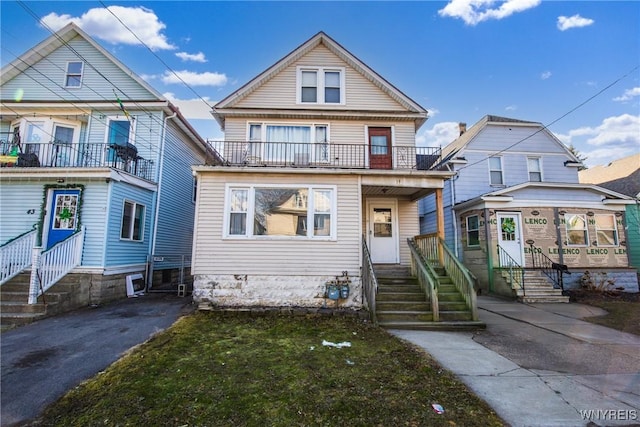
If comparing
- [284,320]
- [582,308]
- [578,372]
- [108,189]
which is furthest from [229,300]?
[582,308]

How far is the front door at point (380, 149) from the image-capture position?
10781mm

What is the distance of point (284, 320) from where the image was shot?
7488mm

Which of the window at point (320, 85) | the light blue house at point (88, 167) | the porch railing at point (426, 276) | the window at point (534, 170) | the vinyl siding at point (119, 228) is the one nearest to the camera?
the porch railing at point (426, 276)

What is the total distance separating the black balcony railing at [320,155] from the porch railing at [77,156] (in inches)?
158

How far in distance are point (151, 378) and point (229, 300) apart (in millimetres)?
4172

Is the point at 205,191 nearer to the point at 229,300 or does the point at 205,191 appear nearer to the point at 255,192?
the point at 255,192

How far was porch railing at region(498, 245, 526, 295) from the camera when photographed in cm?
1127

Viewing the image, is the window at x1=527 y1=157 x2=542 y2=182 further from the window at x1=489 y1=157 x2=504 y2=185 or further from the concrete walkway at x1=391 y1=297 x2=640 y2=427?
the concrete walkway at x1=391 y1=297 x2=640 y2=427

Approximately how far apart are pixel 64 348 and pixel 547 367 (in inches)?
334

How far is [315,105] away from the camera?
10.9m

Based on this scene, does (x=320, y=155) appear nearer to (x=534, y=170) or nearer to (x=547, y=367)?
(x=547, y=367)

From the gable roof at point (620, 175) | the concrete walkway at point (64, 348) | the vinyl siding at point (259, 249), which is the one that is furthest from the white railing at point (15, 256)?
the gable roof at point (620, 175)

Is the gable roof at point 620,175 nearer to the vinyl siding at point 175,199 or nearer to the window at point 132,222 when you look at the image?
the vinyl siding at point 175,199

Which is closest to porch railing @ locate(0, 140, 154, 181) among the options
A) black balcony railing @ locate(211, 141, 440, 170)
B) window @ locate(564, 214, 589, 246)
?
black balcony railing @ locate(211, 141, 440, 170)
